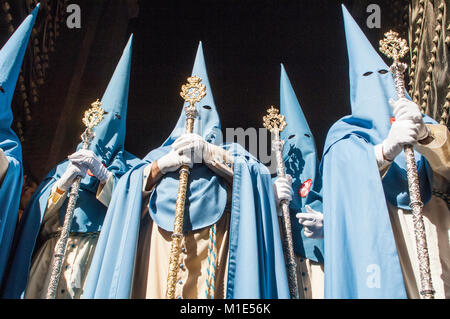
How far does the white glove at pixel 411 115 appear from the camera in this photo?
3.00 m

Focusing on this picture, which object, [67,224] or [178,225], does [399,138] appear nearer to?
[178,225]

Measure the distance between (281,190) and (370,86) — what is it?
37.5 inches

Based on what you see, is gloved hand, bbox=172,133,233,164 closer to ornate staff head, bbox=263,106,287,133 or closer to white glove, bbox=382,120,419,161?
ornate staff head, bbox=263,106,287,133

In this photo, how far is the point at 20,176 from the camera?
358 cm

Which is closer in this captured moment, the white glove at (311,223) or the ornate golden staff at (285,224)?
the ornate golden staff at (285,224)

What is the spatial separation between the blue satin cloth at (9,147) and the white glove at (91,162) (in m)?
0.40

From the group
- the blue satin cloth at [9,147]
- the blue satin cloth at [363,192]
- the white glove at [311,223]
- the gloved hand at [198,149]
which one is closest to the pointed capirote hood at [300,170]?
the white glove at [311,223]

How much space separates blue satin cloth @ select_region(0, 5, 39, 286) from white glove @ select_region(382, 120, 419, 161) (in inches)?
92.9

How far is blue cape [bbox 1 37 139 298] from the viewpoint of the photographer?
3375 millimetres

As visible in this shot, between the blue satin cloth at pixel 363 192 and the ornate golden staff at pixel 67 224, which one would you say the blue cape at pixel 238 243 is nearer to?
the ornate golden staff at pixel 67 224

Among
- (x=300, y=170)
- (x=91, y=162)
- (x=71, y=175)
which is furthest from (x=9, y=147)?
(x=300, y=170)

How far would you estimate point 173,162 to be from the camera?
11.1 feet

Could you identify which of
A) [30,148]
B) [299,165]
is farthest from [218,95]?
[299,165]

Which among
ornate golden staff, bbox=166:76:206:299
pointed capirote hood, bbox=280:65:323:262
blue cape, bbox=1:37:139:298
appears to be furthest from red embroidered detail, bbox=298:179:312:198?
blue cape, bbox=1:37:139:298
